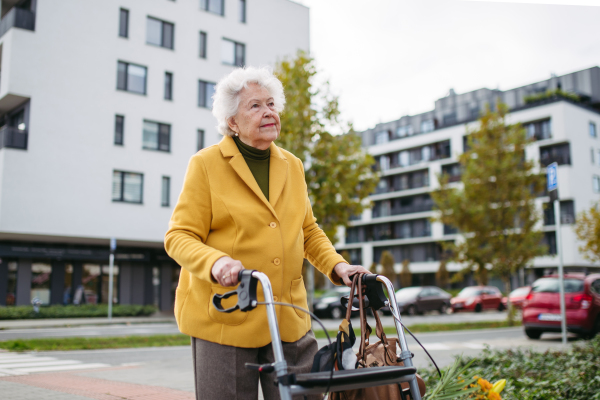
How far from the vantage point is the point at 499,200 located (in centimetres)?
1972

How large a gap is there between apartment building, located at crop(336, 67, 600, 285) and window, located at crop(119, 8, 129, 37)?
949 inches

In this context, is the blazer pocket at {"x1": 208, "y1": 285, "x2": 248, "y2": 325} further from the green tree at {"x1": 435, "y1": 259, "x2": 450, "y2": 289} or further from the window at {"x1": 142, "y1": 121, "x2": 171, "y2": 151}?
the green tree at {"x1": 435, "y1": 259, "x2": 450, "y2": 289}

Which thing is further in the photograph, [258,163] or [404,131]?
[404,131]

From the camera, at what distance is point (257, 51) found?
3125 centimetres

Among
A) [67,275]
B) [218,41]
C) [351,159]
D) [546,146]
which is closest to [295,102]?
[351,159]

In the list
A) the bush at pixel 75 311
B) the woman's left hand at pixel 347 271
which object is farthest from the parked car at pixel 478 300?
the woman's left hand at pixel 347 271

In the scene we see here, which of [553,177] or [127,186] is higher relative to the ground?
[127,186]

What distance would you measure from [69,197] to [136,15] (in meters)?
9.52

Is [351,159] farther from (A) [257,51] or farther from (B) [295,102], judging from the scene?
(A) [257,51]

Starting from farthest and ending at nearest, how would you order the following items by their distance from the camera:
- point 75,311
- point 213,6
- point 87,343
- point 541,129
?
point 541,129, point 213,6, point 75,311, point 87,343

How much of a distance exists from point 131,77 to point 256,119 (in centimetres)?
2584

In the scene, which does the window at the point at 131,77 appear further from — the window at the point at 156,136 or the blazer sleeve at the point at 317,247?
the blazer sleeve at the point at 317,247

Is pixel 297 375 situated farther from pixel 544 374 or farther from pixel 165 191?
pixel 165 191

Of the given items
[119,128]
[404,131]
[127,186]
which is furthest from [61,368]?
[404,131]
